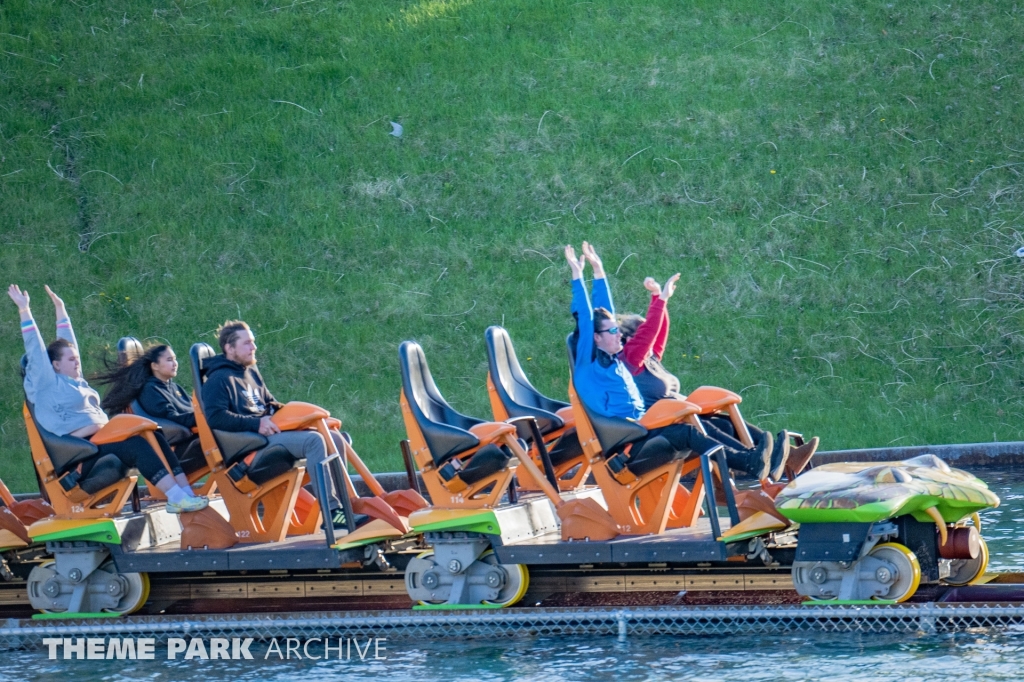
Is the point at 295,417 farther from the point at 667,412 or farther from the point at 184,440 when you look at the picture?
the point at 667,412

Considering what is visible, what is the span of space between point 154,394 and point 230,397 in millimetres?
869

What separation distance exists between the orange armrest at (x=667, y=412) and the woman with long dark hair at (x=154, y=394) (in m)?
2.88

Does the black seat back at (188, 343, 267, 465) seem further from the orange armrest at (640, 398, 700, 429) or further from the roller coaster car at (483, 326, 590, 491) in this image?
the orange armrest at (640, 398, 700, 429)

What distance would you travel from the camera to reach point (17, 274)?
16.8 meters

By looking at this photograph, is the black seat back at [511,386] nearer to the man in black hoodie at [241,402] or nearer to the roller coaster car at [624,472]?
the roller coaster car at [624,472]

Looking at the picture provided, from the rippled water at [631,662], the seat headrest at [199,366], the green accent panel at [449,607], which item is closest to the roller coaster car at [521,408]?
the green accent panel at [449,607]

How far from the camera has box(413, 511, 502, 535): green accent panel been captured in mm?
7438

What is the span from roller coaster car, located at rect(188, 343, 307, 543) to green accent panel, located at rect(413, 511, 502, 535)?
1.01m

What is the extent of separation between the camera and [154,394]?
8602mm

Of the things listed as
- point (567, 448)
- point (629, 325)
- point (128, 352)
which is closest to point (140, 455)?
point (128, 352)

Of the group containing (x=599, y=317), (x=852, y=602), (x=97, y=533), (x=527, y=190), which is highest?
(x=527, y=190)

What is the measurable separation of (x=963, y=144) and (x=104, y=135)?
1109 cm

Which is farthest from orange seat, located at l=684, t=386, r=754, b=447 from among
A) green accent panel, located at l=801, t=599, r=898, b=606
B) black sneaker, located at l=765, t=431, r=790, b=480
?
green accent panel, located at l=801, t=599, r=898, b=606

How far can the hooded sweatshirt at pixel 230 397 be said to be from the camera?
25.9 ft
